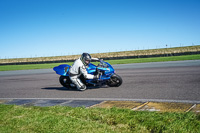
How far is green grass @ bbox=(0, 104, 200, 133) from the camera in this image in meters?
3.36

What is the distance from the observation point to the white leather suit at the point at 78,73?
7.95 meters

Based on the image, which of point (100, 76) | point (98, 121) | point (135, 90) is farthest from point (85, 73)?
point (98, 121)

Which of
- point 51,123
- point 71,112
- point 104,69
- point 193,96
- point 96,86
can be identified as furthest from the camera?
point 96,86

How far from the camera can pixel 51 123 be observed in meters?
3.81

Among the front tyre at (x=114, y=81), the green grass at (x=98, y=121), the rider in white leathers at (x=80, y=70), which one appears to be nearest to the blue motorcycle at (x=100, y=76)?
the front tyre at (x=114, y=81)

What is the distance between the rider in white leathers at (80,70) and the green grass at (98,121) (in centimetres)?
341

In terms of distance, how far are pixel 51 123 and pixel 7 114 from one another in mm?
1441

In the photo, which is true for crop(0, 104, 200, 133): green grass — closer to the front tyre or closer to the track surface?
the track surface

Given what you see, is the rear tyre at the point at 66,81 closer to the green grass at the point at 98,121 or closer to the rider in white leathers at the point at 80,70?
the rider in white leathers at the point at 80,70

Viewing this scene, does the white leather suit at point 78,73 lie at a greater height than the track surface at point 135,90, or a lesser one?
greater

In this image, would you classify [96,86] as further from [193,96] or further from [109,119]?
[109,119]

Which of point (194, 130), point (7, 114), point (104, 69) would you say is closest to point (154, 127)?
point (194, 130)

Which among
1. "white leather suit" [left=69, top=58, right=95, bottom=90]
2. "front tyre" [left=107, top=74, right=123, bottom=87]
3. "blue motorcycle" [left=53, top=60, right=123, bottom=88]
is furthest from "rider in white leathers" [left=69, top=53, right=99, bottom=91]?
"front tyre" [left=107, top=74, right=123, bottom=87]

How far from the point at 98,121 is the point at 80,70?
4.26 m
